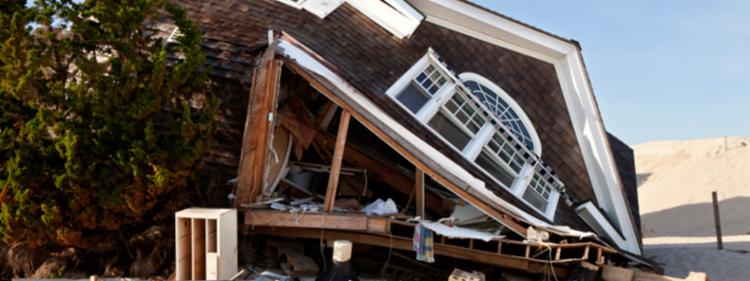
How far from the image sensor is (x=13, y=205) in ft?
31.1

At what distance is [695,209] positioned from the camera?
1377 inches

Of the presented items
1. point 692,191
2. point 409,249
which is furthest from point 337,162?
point 692,191

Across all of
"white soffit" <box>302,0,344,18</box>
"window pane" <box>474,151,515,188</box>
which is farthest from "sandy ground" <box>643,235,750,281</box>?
"white soffit" <box>302,0,344,18</box>

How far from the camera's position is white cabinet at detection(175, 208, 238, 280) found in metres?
9.25

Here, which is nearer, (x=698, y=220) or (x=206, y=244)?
(x=206, y=244)

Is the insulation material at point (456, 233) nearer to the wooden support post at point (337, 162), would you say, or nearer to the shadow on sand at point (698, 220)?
the wooden support post at point (337, 162)

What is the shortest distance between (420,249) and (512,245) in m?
1.43

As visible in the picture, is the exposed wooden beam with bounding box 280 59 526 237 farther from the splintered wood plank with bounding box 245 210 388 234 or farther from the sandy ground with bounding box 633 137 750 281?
the sandy ground with bounding box 633 137 750 281

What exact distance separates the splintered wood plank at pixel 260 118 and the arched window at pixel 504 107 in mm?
4099

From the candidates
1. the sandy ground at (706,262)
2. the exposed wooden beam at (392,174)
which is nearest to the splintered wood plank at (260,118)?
the exposed wooden beam at (392,174)

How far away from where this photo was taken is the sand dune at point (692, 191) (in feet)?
103

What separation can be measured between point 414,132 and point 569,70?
462cm

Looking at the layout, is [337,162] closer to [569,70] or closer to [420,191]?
[420,191]

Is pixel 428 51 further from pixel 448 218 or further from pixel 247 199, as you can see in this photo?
pixel 247 199
